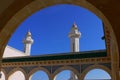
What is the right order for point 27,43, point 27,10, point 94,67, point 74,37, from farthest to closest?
point 27,43
point 74,37
point 94,67
point 27,10

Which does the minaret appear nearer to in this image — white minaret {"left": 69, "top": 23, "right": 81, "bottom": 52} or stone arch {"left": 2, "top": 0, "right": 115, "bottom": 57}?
white minaret {"left": 69, "top": 23, "right": 81, "bottom": 52}

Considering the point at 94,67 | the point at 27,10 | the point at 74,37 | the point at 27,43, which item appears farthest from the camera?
the point at 27,43

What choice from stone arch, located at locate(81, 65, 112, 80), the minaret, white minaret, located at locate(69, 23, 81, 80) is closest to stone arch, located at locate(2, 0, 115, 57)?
stone arch, located at locate(81, 65, 112, 80)

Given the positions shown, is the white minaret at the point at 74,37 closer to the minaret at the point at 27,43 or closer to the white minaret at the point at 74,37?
the white minaret at the point at 74,37

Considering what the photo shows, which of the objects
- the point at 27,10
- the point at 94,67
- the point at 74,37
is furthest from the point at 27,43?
the point at 27,10

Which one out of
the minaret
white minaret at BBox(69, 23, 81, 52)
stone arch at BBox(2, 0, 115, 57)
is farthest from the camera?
the minaret

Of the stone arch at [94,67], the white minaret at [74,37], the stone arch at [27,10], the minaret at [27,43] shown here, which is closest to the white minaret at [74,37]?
the white minaret at [74,37]

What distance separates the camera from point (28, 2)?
272 centimetres

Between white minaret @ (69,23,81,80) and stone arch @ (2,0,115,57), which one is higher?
white minaret @ (69,23,81,80)

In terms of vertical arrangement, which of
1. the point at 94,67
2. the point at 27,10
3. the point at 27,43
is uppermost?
the point at 27,43

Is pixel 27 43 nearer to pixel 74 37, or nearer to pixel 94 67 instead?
pixel 74 37

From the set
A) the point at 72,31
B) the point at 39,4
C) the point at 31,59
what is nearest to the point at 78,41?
the point at 72,31

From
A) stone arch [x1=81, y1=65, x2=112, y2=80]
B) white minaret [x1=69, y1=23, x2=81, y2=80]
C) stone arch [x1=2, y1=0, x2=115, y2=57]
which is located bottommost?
stone arch [x1=2, y1=0, x2=115, y2=57]

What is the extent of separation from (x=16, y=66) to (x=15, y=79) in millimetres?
3039
